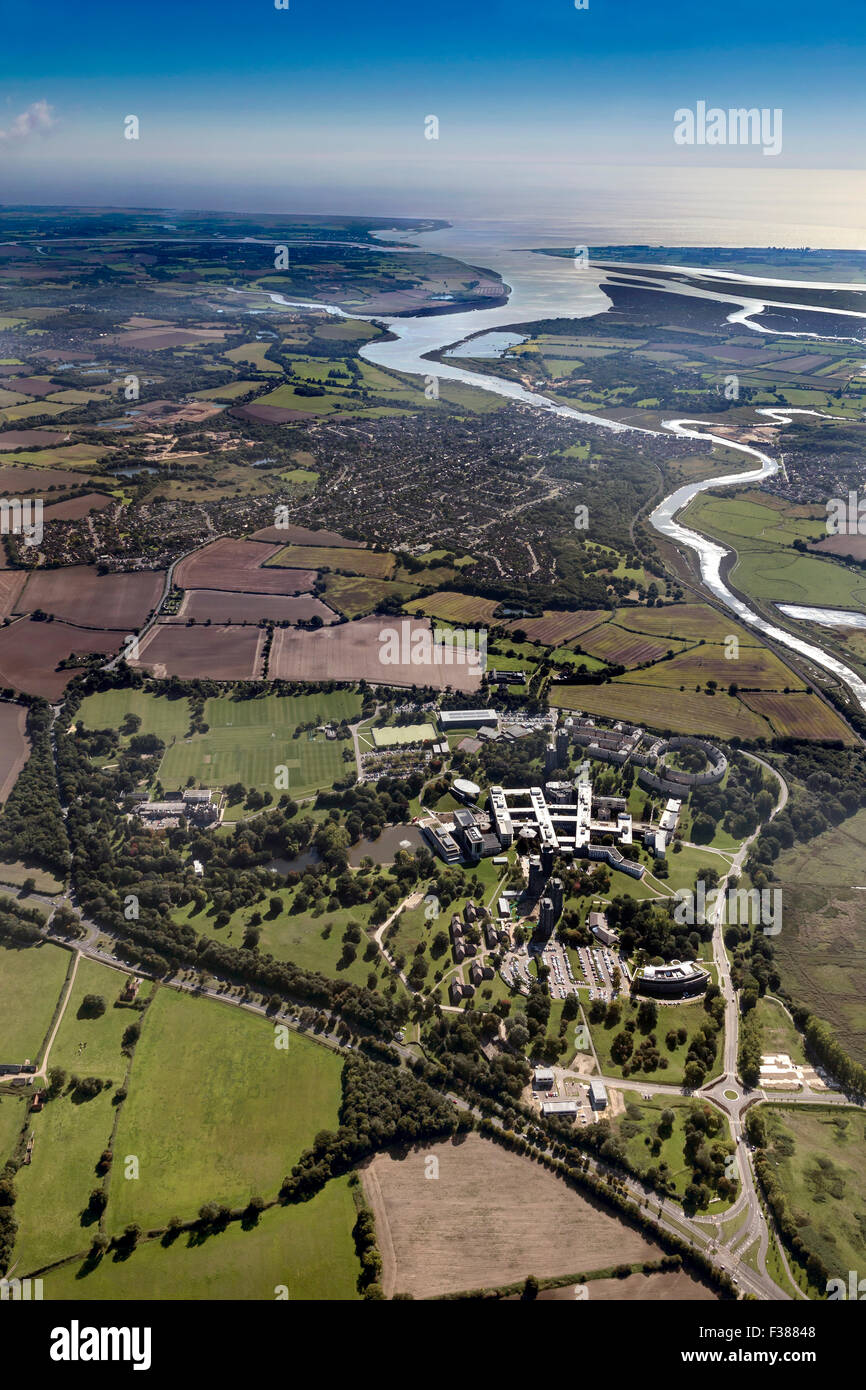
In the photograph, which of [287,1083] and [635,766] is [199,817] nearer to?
[287,1083]

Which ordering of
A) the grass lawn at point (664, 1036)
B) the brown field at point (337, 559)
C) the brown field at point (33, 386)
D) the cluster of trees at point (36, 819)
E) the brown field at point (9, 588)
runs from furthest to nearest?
the brown field at point (33, 386) < the brown field at point (337, 559) < the brown field at point (9, 588) < the cluster of trees at point (36, 819) < the grass lawn at point (664, 1036)

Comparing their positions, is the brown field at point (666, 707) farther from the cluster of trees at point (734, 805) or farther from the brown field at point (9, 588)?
the brown field at point (9, 588)

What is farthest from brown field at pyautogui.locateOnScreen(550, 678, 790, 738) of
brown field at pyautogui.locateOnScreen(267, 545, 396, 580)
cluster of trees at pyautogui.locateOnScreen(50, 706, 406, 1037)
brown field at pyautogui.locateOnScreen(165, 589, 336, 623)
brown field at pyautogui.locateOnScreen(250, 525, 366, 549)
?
brown field at pyautogui.locateOnScreen(250, 525, 366, 549)

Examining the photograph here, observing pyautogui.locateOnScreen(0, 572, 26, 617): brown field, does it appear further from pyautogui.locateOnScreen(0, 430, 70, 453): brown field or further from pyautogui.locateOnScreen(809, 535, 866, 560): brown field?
pyautogui.locateOnScreen(809, 535, 866, 560): brown field

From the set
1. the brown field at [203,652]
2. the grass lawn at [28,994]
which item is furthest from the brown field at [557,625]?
the grass lawn at [28,994]

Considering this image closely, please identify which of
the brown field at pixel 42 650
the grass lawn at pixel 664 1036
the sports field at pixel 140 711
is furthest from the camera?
the brown field at pixel 42 650

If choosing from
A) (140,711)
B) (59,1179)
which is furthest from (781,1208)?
(140,711)
